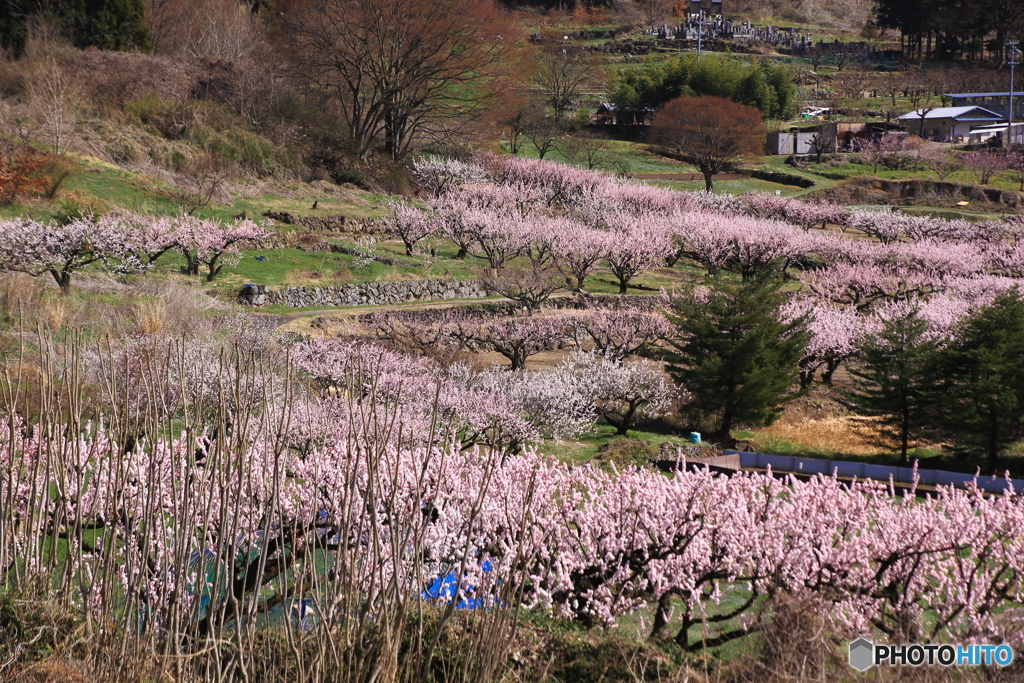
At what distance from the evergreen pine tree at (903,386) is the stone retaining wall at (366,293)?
15.2 m

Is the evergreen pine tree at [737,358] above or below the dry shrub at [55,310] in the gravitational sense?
below

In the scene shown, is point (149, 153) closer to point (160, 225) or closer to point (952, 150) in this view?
point (160, 225)

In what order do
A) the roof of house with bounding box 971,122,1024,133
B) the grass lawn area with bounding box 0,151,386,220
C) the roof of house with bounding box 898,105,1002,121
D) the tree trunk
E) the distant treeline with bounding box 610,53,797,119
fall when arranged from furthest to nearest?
the distant treeline with bounding box 610,53,797,119
the roof of house with bounding box 898,105,1002,121
the roof of house with bounding box 971,122,1024,133
the tree trunk
the grass lawn area with bounding box 0,151,386,220

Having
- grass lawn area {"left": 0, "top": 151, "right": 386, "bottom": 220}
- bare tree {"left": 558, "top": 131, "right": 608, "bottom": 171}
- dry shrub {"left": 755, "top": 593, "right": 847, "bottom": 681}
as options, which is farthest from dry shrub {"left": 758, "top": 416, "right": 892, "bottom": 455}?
bare tree {"left": 558, "top": 131, "right": 608, "bottom": 171}

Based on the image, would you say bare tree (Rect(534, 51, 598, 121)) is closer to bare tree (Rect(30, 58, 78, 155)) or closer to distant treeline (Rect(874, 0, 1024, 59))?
bare tree (Rect(30, 58, 78, 155))

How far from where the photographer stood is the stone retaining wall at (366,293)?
90.0 ft

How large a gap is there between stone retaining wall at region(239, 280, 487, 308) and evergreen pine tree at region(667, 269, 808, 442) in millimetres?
11239

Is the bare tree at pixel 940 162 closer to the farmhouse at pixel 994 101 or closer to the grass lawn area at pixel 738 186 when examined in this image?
the grass lawn area at pixel 738 186

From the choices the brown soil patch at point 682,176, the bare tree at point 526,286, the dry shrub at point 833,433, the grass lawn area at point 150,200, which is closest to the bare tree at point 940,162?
the brown soil patch at point 682,176

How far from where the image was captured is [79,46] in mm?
44812

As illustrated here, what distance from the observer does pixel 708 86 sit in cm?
8538

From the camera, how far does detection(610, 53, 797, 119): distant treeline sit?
85.4 metres

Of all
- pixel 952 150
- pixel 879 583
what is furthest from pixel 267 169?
pixel 952 150

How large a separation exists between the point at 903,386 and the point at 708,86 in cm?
6969
